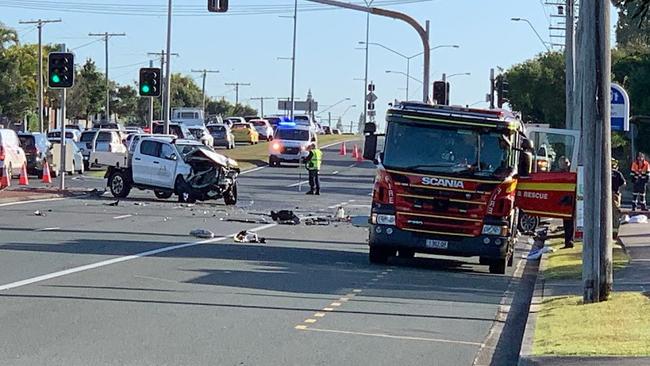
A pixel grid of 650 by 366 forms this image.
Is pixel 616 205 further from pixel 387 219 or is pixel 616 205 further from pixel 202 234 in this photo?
pixel 202 234

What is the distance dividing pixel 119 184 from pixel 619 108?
20.4 metres

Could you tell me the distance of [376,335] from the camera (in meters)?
12.8

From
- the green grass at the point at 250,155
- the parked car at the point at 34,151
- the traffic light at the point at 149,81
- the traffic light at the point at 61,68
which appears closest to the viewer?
the traffic light at the point at 61,68

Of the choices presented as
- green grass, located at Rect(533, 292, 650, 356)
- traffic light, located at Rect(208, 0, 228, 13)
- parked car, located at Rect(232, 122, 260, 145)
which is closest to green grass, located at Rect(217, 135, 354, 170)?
parked car, located at Rect(232, 122, 260, 145)

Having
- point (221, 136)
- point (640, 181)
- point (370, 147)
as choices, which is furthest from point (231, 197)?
point (221, 136)

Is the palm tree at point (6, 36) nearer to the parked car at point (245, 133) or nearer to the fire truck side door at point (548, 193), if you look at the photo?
the parked car at point (245, 133)

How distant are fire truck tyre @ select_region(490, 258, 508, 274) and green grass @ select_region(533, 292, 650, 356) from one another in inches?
169

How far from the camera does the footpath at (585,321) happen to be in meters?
11.0

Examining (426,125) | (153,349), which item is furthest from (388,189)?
(153,349)

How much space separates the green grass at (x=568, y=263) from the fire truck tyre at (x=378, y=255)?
2.87 m

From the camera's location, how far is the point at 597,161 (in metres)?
15.2

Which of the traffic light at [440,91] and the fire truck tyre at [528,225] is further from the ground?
the traffic light at [440,91]

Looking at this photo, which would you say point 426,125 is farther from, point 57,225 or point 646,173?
point 646,173

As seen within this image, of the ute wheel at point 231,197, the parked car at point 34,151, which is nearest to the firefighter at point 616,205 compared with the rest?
the ute wheel at point 231,197
